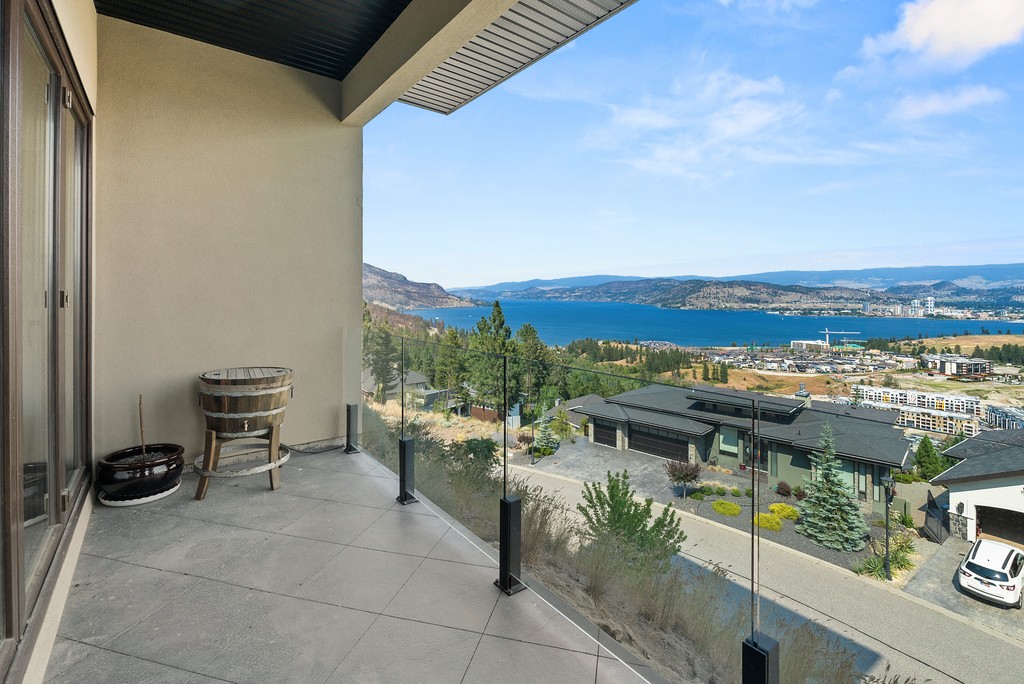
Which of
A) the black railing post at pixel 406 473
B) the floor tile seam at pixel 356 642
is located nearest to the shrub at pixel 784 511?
the floor tile seam at pixel 356 642

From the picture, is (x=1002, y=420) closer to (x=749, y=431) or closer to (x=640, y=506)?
(x=749, y=431)

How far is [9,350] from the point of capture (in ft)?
4.80

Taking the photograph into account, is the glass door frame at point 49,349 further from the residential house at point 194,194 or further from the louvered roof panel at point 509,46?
the louvered roof panel at point 509,46

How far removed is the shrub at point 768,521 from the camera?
134 cm

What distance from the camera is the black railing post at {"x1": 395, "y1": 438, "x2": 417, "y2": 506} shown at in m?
3.09

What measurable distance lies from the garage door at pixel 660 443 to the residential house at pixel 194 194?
6.65 feet

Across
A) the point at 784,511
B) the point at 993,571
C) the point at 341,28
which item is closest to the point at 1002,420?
the point at 993,571

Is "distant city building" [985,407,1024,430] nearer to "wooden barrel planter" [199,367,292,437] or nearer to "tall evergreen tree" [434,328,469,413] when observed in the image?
"tall evergreen tree" [434,328,469,413]

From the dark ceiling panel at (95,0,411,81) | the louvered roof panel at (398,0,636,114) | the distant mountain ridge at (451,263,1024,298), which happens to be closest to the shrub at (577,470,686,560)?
the louvered roof panel at (398,0,636,114)

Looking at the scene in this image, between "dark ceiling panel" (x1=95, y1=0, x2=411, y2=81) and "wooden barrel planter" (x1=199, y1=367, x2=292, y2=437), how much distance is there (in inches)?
91.4

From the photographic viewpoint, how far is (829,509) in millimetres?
1231

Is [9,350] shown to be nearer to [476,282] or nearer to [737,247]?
[476,282]

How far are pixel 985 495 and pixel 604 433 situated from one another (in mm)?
1000

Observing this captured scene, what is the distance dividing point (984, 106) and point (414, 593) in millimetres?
30219
